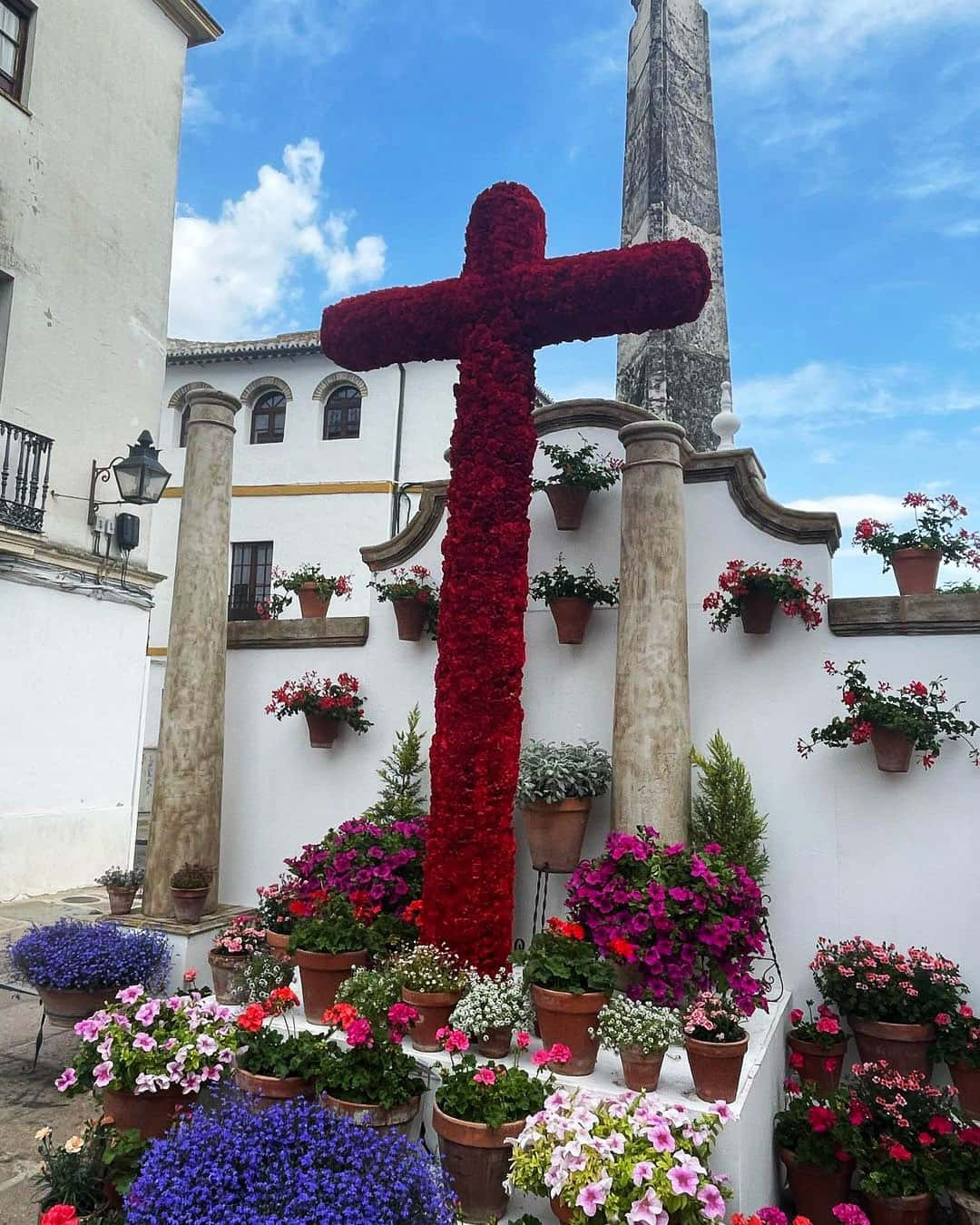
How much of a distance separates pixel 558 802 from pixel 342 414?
14.9m

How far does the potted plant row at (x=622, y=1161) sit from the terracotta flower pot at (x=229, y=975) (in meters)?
2.18

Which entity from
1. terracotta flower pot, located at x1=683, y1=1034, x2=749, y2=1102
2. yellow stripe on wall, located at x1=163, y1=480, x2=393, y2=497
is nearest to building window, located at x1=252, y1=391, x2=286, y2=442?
yellow stripe on wall, located at x1=163, y1=480, x2=393, y2=497

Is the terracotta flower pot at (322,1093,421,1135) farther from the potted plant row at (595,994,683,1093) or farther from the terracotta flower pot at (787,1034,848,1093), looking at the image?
the terracotta flower pot at (787,1034,848,1093)

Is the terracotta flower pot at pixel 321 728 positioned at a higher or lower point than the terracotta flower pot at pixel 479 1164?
higher

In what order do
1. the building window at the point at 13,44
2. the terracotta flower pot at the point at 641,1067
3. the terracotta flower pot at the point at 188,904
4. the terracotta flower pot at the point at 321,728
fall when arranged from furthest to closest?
1. the building window at the point at 13,44
2. the terracotta flower pot at the point at 321,728
3. the terracotta flower pot at the point at 188,904
4. the terracotta flower pot at the point at 641,1067

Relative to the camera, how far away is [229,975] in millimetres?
4844

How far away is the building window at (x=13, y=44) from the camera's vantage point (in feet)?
31.7

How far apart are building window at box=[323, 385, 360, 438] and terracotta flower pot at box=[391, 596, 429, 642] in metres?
12.9

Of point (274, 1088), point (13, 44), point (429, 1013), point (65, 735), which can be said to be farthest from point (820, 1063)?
point (13, 44)

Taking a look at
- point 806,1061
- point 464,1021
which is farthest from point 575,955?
point 806,1061

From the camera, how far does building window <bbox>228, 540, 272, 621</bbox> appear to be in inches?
702

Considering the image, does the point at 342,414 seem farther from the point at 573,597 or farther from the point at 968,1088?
the point at 968,1088

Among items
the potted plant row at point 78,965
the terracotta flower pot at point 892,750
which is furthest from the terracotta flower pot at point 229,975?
the terracotta flower pot at point 892,750

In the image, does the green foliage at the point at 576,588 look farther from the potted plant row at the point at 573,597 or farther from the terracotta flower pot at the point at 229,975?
the terracotta flower pot at the point at 229,975
